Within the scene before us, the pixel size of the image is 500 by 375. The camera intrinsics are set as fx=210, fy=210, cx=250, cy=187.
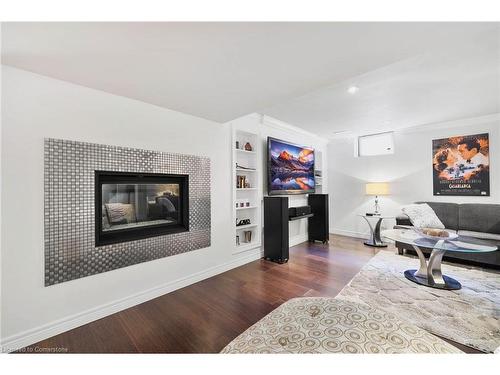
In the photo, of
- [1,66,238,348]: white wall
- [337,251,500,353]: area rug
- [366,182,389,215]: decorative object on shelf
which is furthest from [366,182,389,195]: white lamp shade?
[1,66,238,348]: white wall

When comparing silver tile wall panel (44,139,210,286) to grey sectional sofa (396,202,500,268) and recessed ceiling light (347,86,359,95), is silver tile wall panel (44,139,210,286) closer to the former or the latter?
recessed ceiling light (347,86,359,95)

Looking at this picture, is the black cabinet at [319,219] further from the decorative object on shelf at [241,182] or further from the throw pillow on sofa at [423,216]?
the decorative object on shelf at [241,182]

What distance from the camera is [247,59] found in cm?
149

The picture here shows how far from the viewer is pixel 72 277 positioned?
181cm

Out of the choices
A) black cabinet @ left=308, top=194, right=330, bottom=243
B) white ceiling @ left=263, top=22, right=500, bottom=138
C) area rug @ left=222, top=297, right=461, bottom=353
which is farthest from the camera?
black cabinet @ left=308, top=194, right=330, bottom=243

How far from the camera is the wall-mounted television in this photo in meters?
3.75

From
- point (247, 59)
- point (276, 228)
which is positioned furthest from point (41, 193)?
point (276, 228)

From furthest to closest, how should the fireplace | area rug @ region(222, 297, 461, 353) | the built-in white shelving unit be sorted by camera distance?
the built-in white shelving unit
the fireplace
area rug @ region(222, 297, 461, 353)

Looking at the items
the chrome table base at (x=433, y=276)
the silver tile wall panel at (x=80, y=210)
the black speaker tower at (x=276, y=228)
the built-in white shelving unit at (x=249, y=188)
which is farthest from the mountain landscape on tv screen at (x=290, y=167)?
the chrome table base at (x=433, y=276)

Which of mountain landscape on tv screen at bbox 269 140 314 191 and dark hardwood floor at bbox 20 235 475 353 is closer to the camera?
dark hardwood floor at bbox 20 235 475 353

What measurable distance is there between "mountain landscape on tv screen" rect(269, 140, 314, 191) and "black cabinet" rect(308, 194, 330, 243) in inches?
12.8

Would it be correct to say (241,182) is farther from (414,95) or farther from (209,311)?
(414,95)

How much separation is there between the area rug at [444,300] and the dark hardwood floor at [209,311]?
0.15 meters
